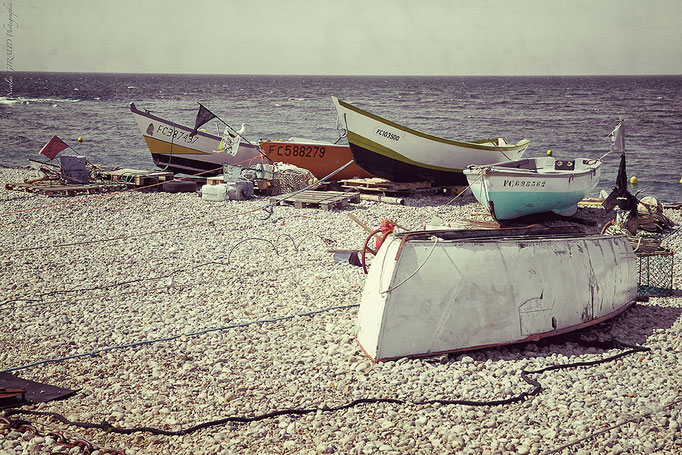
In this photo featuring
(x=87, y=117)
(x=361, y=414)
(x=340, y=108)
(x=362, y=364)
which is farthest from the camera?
(x=87, y=117)

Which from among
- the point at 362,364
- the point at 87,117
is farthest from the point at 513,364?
the point at 87,117

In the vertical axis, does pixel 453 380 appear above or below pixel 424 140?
below

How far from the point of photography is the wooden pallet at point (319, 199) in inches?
564

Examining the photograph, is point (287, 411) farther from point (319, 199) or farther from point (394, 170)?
point (394, 170)

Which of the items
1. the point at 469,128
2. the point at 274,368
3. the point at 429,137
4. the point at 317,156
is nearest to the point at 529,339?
the point at 274,368

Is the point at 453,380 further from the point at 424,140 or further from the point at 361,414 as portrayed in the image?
the point at 424,140

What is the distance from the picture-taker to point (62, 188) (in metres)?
16.0

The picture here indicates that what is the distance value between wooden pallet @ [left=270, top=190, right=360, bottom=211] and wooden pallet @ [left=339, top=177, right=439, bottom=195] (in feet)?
2.92

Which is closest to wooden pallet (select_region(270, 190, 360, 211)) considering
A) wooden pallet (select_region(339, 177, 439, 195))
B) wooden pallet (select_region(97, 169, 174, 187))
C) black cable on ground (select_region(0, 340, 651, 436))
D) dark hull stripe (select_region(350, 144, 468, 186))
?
wooden pallet (select_region(339, 177, 439, 195))

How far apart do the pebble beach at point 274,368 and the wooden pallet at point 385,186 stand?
5.79 metres

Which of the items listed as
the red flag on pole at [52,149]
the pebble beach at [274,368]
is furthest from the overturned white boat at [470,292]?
the red flag on pole at [52,149]

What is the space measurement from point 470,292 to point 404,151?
32.8 ft

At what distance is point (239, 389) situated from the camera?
5699 mm

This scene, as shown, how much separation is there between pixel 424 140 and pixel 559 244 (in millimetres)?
9267
